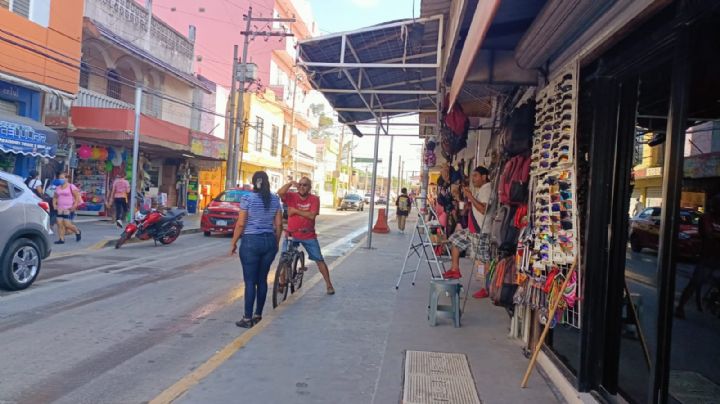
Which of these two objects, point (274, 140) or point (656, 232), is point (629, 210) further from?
point (274, 140)

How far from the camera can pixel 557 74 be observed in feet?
15.1

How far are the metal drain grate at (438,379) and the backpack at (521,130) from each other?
6.90 ft

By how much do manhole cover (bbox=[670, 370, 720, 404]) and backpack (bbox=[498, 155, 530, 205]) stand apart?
6.79 ft

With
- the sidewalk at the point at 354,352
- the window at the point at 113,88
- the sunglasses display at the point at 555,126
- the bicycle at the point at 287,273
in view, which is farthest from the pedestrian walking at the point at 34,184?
the sunglasses display at the point at 555,126

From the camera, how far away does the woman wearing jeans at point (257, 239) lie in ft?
19.9

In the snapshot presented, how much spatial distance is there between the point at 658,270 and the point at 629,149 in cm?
117

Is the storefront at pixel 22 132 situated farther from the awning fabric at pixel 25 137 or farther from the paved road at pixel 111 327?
the paved road at pixel 111 327

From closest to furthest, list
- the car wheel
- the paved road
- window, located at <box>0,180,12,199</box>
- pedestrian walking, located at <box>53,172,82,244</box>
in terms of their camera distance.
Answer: the paved road < the car wheel < window, located at <box>0,180,12,199</box> < pedestrian walking, located at <box>53,172,82,244</box>

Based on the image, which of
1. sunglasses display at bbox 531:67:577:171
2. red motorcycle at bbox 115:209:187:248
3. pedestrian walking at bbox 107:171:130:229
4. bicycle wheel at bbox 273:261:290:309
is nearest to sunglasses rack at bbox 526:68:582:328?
sunglasses display at bbox 531:67:577:171

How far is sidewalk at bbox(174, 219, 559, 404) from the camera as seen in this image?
4141 mm

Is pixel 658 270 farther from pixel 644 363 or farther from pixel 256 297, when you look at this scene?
pixel 256 297

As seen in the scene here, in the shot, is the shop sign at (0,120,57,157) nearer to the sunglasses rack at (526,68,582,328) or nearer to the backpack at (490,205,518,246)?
Result: the backpack at (490,205,518,246)

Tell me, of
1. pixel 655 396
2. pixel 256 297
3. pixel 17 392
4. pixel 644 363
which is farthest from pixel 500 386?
pixel 17 392

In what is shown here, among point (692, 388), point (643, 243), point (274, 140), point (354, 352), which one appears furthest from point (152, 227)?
point (274, 140)
